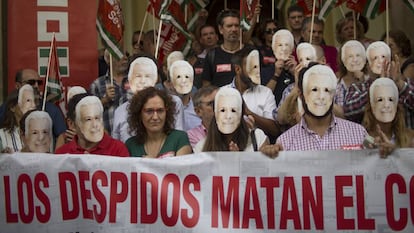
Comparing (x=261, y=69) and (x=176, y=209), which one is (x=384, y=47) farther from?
(x=176, y=209)

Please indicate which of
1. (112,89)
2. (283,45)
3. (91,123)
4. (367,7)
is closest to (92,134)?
(91,123)

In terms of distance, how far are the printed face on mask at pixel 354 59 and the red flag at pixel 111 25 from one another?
2.16m

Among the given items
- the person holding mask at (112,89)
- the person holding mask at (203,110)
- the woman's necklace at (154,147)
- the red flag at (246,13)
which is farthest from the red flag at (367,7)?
the woman's necklace at (154,147)

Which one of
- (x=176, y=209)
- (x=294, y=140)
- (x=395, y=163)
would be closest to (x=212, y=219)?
(x=176, y=209)

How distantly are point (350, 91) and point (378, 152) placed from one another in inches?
49.9

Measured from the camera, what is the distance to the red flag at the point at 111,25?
10484mm

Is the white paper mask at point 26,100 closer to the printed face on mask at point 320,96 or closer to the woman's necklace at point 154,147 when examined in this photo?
the woman's necklace at point 154,147

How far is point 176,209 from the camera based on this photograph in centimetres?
823

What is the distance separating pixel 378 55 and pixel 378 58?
0.02 meters

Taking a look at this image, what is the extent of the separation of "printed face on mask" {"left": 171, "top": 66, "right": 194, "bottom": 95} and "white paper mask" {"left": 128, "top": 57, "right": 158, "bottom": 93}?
10.0 inches

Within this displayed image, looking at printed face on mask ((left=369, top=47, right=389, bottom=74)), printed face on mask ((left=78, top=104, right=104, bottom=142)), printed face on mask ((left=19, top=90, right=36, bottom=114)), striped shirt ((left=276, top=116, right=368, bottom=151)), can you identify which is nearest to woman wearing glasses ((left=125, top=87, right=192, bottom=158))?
printed face on mask ((left=78, top=104, right=104, bottom=142))

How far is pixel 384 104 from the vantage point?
8.41 metres

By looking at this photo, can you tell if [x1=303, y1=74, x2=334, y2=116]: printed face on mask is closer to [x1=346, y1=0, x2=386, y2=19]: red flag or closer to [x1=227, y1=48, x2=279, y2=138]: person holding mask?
[x1=227, y1=48, x2=279, y2=138]: person holding mask

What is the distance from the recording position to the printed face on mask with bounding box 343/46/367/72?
370 inches
